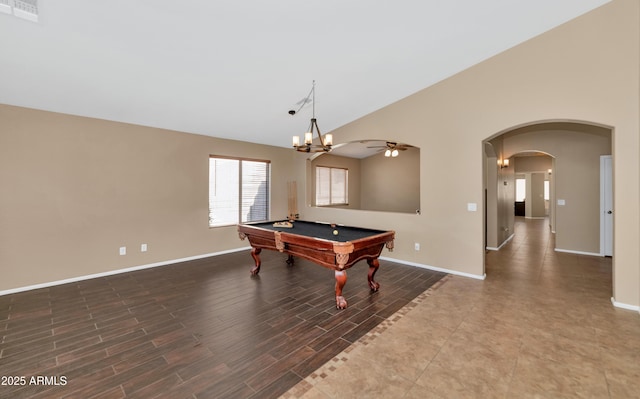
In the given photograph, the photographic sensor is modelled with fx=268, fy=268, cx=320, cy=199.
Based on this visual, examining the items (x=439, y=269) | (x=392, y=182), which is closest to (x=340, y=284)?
(x=439, y=269)

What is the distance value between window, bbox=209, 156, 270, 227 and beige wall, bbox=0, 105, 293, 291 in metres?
0.28

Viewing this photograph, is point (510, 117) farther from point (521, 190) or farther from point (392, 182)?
point (521, 190)

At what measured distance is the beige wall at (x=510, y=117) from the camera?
10.8ft

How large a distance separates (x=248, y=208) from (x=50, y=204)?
352 cm

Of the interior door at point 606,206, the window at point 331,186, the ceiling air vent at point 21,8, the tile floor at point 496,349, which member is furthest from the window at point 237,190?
the interior door at point 606,206

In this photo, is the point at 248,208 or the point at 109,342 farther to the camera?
the point at 248,208

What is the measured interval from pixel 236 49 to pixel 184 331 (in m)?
3.32

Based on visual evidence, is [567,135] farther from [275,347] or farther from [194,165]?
[194,165]

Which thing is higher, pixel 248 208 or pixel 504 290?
pixel 248 208

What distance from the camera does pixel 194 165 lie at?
569cm

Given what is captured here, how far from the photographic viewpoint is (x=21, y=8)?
2.44 metres

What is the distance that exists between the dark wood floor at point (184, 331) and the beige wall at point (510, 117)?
94cm

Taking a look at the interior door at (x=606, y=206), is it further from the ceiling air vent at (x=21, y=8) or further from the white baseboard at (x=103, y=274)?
the ceiling air vent at (x=21, y=8)

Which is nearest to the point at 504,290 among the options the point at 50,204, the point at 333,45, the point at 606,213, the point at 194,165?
the point at 606,213
